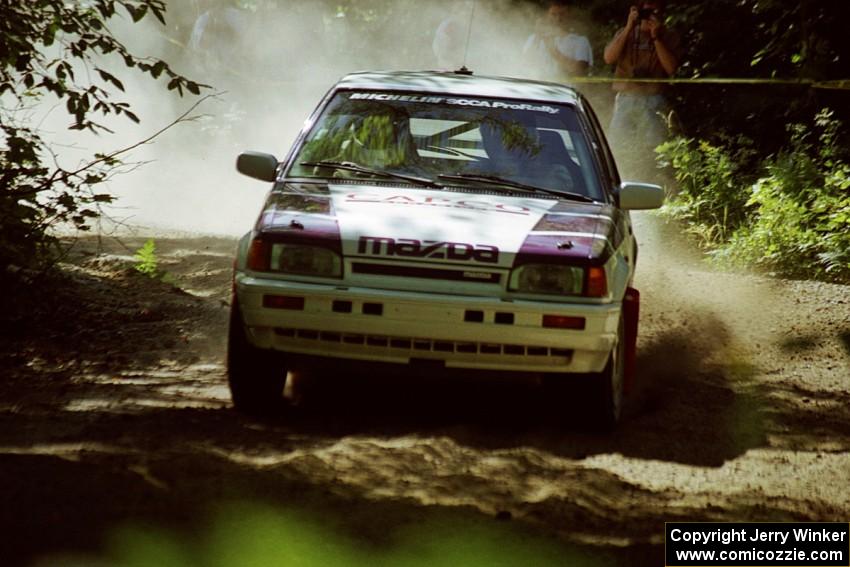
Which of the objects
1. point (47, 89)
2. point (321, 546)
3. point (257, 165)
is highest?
point (47, 89)

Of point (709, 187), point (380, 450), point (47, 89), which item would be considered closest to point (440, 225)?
point (380, 450)

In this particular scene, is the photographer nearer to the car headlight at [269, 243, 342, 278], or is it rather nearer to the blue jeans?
the blue jeans

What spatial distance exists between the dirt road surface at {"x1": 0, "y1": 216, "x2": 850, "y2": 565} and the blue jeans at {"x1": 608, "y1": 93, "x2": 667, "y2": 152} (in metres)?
5.42

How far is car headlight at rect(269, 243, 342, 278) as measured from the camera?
5.50 m

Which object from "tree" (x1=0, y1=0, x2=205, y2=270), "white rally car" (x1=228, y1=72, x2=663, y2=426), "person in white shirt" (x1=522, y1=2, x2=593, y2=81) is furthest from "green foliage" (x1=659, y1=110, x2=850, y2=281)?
"tree" (x1=0, y1=0, x2=205, y2=270)

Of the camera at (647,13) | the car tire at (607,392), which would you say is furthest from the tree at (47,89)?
the camera at (647,13)

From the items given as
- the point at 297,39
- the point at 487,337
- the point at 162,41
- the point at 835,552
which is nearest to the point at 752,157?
the point at 487,337

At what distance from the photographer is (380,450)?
527 cm

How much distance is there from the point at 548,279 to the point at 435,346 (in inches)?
22.6

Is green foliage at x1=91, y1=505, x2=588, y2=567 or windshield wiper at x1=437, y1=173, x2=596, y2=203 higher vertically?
windshield wiper at x1=437, y1=173, x2=596, y2=203

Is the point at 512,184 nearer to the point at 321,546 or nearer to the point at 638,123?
the point at 321,546

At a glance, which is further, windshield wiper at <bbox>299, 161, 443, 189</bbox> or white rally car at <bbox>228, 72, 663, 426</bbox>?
windshield wiper at <bbox>299, 161, 443, 189</bbox>

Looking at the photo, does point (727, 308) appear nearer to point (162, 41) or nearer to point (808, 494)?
point (808, 494)

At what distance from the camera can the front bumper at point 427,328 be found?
541 cm
